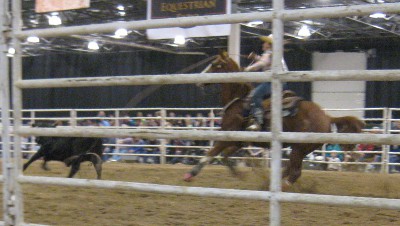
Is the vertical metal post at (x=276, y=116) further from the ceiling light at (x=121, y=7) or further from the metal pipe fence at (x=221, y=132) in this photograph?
the ceiling light at (x=121, y=7)

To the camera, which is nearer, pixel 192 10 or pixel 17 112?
pixel 192 10

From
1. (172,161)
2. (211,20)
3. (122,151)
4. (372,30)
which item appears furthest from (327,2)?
(211,20)

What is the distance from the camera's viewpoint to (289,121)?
6.29 m

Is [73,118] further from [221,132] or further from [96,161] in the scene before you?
[221,132]

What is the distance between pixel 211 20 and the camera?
8.84 feet

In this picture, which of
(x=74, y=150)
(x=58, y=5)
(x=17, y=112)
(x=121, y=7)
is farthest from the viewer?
(x=121, y=7)

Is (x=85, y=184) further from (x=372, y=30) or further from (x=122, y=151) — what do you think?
(x=372, y=30)

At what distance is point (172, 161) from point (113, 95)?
26.4 feet

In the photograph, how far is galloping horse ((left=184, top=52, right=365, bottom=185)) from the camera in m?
6.25

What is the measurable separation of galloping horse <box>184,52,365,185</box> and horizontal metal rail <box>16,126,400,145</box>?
3288 millimetres

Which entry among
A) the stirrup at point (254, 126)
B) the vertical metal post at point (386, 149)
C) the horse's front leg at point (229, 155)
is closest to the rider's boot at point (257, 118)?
the stirrup at point (254, 126)

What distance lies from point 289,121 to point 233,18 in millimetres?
3809

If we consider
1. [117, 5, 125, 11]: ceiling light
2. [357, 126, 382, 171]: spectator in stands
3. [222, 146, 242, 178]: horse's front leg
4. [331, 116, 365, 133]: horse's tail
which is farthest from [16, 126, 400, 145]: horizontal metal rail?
[117, 5, 125, 11]: ceiling light

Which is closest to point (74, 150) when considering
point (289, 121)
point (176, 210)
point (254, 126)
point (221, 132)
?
point (254, 126)
